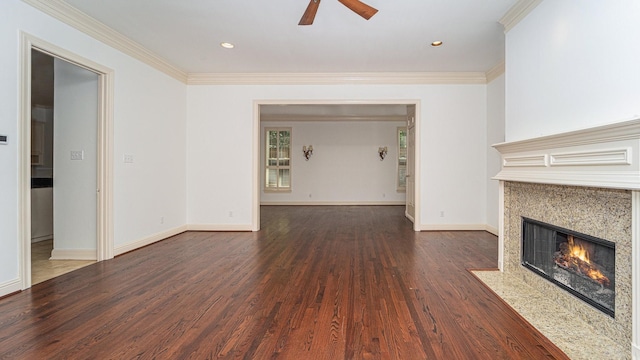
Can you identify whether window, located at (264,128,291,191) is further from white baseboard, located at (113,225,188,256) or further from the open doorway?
the open doorway

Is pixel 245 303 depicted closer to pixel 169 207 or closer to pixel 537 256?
pixel 537 256

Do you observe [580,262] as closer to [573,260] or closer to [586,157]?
[573,260]

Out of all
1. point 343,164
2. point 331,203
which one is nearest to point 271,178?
A: point 331,203

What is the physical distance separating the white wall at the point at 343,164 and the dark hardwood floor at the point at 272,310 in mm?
5746

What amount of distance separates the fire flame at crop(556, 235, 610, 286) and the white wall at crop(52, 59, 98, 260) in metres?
4.81

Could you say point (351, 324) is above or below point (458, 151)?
below

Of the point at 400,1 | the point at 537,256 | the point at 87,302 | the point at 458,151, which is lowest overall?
the point at 87,302

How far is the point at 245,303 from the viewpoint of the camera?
2.42 m

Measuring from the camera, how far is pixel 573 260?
235 centimetres

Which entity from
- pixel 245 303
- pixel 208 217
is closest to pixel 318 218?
pixel 208 217

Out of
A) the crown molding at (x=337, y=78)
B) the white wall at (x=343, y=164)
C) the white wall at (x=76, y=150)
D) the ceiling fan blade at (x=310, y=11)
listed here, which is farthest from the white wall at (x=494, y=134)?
the white wall at (x=76, y=150)

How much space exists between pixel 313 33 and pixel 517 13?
2.13 m

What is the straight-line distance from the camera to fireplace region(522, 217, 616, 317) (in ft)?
6.54

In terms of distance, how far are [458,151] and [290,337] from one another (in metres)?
4.54
